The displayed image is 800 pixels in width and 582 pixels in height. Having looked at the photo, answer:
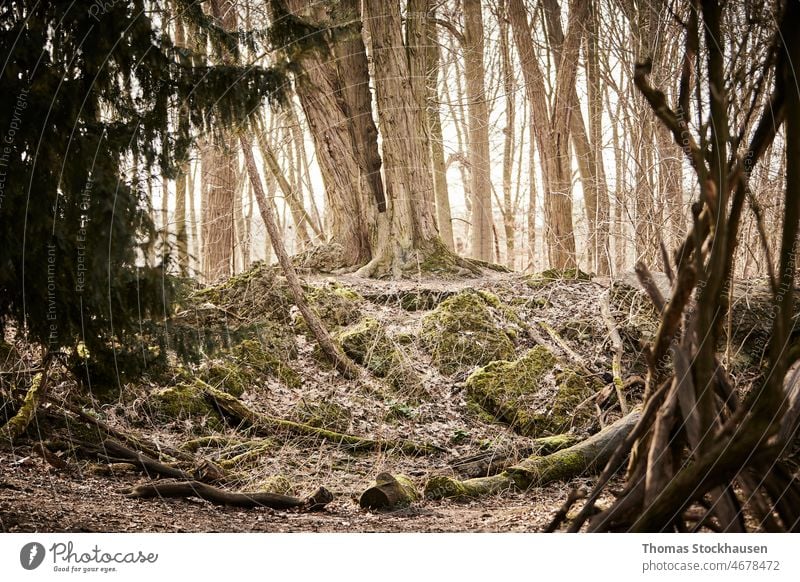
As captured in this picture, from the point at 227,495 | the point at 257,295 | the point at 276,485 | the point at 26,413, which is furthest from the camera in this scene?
the point at 257,295

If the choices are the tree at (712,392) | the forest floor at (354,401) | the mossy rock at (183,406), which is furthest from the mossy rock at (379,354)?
the tree at (712,392)

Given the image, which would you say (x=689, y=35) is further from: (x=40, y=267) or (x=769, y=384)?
(x=40, y=267)

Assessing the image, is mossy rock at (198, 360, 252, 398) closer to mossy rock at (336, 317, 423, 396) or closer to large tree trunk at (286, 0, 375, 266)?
mossy rock at (336, 317, 423, 396)

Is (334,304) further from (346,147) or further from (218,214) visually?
(346,147)

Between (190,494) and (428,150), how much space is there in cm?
358

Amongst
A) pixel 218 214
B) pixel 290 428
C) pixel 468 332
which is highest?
pixel 218 214

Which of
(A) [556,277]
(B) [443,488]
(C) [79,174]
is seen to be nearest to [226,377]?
(B) [443,488]

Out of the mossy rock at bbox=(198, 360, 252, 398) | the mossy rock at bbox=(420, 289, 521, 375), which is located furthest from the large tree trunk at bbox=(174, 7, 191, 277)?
the mossy rock at bbox=(420, 289, 521, 375)

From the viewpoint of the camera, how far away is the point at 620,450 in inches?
89.7

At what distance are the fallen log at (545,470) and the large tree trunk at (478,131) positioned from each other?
3.44 metres

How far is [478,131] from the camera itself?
8.70 metres

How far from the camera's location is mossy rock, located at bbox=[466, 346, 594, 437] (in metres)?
4.25

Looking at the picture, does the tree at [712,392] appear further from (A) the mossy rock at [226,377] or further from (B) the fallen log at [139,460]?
(A) the mossy rock at [226,377]

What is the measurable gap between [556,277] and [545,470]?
2.35 m
